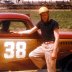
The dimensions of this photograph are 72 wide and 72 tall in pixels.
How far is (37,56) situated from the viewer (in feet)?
26.0

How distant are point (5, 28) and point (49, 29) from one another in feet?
4.66

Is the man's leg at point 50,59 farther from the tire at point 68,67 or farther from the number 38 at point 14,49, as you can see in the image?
the tire at point 68,67

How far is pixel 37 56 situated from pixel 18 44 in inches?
29.4

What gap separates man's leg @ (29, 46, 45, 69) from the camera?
789 centimetres

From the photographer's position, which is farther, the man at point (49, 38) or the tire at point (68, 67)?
the tire at point (68, 67)

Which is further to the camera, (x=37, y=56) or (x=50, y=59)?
(x=37, y=56)

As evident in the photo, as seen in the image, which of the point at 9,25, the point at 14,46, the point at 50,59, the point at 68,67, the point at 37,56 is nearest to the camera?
the point at 50,59

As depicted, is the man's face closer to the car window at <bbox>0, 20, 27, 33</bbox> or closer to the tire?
the car window at <bbox>0, 20, 27, 33</bbox>

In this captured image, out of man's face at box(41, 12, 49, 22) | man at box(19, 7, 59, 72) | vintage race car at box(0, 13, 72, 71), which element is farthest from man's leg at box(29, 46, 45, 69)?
man's face at box(41, 12, 49, 22)

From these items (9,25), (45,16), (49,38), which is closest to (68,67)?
(49,38)

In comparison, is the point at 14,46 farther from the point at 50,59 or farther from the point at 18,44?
the point at 50,59

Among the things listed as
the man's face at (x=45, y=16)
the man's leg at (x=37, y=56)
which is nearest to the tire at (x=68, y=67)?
the man's leg at (x=37, y=56)

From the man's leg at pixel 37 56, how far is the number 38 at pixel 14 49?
0.50 m

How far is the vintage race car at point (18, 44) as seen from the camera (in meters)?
8.45
